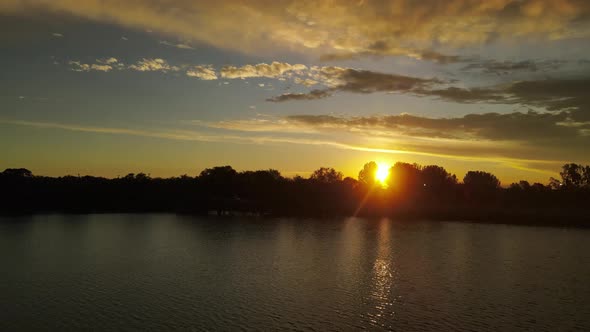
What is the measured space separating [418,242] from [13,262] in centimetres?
7275

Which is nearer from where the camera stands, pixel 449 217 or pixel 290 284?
pixel 290 284

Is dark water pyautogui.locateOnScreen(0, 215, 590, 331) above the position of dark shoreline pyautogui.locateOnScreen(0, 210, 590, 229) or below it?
below

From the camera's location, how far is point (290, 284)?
50375 mm

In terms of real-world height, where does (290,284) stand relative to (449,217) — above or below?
below

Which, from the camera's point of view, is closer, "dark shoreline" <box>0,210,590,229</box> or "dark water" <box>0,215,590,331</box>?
"dark water" <box>0,215,590,331</box>

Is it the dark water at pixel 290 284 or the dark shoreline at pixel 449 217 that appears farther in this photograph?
the dark shoreline at pixel 449 217

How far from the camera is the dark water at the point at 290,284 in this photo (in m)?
36.7

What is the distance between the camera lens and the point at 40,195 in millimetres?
174625

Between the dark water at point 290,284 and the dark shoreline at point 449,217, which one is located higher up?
the dark shoreline at point 449,217

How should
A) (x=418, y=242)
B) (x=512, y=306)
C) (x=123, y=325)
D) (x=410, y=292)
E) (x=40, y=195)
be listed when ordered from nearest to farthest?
1. (x=123, y=325)
2. (x=512, y=306)
3. (x=410, y=292)
4. (x=418, y=242)
5. (x=40, y=195)

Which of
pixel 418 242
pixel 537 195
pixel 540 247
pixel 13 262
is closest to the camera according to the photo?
pixel 13 262

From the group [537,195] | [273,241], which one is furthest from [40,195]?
[537,195]

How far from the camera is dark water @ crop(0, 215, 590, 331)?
3672 centimetres

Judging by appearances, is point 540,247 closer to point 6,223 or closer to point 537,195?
point 537,195
